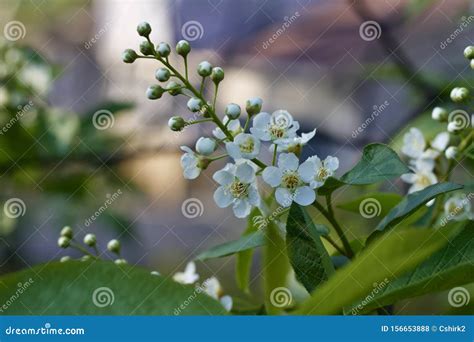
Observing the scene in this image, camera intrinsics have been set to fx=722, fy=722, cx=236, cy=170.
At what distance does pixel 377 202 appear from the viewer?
34.3 inches

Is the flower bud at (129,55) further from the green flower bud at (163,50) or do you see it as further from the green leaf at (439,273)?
the green leaf at (439,273)

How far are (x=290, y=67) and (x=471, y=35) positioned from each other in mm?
627

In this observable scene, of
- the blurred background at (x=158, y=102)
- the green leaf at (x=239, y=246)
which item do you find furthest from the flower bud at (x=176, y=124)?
the blurred background at (x=158, y=102)

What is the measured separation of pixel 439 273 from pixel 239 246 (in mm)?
241

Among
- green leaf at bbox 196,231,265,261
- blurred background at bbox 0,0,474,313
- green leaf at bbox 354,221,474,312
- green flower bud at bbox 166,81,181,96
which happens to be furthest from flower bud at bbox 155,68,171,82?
blurred background at bbox 0,0,474,313

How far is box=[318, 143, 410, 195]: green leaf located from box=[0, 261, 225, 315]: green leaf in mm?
200

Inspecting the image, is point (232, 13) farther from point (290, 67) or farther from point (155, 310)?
point (155, 310)

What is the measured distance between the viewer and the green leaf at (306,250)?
65 cm

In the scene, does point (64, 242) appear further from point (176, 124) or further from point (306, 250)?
point (306, 250)

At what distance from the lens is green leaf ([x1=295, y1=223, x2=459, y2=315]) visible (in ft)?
1.63

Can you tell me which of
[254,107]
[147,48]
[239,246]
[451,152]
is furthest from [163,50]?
[451,152]

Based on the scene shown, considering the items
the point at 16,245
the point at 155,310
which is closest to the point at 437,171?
the point at 155,310

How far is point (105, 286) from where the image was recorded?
583 millimetres

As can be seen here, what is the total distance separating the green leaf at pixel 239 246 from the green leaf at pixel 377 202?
0.13m
